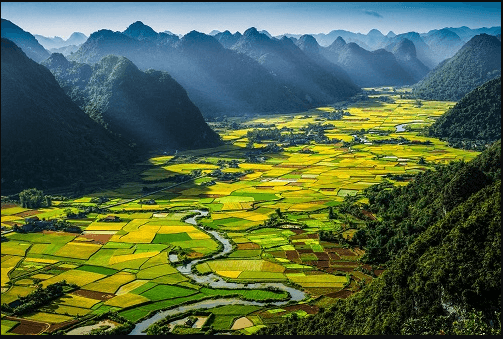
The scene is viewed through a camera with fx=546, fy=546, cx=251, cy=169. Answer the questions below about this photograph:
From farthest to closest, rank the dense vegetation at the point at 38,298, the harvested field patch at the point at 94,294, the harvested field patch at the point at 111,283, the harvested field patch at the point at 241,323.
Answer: the harvested field patch at the point at 111,283
the harvested field patch at the point at 94,294
the dense vegetation at the point at 38,298
the harvested field patch at the point at 241,323

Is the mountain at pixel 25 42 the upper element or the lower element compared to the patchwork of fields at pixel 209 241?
upper

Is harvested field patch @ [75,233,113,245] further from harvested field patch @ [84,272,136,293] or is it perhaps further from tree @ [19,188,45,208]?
tree @ [19,188,45,208]

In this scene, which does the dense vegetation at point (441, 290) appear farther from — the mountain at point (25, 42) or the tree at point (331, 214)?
the mountain at point (25, 42)

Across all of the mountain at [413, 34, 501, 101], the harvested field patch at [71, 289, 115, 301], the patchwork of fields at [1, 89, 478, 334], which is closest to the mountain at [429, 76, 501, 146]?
the patchwork of fields at [1, 89, 478, 334]

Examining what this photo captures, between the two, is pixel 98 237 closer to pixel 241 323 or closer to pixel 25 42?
pixel 241 323

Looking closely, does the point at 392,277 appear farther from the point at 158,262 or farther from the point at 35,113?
the point at 35,113

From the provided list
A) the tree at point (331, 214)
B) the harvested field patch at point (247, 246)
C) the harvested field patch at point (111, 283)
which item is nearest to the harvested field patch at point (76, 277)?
the harvested field patch at point (111, 283)

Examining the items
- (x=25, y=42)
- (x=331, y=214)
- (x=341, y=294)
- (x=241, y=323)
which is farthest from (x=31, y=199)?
(x=25, y=42)
